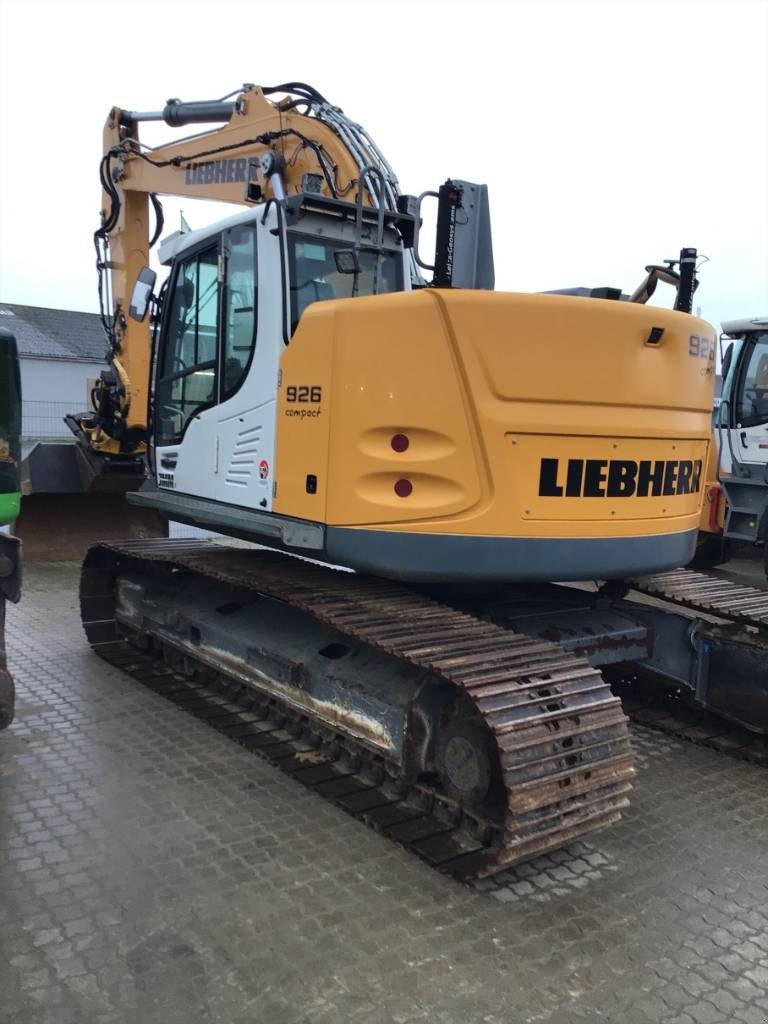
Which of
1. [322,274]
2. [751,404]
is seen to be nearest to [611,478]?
[322,274]

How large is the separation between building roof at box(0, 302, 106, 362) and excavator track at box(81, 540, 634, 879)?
68.1 feet

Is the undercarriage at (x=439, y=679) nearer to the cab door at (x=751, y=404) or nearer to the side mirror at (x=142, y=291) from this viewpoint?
the side mirror at (x=142, y=291)

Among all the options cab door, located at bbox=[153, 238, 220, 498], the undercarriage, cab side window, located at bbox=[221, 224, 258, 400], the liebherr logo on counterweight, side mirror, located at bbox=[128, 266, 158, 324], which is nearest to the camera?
the undercarriage

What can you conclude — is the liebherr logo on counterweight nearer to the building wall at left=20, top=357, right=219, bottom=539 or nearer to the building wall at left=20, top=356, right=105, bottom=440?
the building wall at left=20, top=357, right=219, bottom=539

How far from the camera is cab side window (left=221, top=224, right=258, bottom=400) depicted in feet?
15.5

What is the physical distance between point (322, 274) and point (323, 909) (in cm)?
304

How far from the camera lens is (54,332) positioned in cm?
2636

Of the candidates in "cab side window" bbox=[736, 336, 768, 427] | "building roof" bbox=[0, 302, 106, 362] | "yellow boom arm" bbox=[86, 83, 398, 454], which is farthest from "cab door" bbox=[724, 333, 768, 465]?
"building roof" bbox=[0, 302, 106, 362]

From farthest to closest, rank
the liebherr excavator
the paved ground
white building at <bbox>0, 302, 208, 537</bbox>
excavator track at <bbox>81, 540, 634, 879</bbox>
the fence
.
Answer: white building at <bbox>0, 302, 208, 537</bbox> < the fence < the liebherr excavator < excavator track at <bbox>81, 540, 634, 879</bbox> < the paved ground

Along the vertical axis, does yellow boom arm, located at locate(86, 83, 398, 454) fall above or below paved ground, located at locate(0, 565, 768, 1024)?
above

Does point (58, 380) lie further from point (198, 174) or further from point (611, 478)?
point (611, 478)

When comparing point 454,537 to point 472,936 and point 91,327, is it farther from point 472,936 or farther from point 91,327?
point 91,327

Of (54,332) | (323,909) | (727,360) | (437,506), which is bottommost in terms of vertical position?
(323,909)

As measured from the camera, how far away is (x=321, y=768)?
452cm
